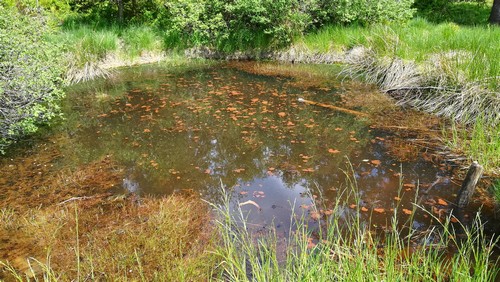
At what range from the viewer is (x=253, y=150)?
513 centimetres

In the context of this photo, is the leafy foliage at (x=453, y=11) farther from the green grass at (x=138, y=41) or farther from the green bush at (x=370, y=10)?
the green grass at (x=138, y=41)

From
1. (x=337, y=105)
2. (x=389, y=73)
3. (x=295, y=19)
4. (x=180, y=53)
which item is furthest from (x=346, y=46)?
(x=180, y=53)

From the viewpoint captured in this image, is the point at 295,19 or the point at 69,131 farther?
the point at 295,19

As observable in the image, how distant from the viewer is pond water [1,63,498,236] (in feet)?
12.5

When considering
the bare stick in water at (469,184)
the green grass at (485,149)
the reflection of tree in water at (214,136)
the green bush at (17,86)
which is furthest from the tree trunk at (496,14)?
the green bush at (17,86)

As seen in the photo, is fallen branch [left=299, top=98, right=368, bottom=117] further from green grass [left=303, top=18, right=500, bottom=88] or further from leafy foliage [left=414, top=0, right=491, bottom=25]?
leafy foliage [left=414, top=0, right=491, bottom=25]

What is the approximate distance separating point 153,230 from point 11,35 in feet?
12.0

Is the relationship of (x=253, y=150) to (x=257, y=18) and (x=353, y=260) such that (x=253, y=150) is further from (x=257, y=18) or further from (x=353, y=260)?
(x=257, y=18)

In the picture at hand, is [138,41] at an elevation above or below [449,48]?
below

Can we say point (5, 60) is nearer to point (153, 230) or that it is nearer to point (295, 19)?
point (153, 230)

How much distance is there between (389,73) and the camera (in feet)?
24.4

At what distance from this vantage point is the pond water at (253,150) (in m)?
3.82

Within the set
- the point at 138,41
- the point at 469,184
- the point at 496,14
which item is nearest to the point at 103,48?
the point at 138,41

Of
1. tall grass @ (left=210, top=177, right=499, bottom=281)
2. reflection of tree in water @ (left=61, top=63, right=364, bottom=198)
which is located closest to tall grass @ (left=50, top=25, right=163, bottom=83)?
reflection of tree in water @ (left=61, top=63, right=364, bottom=198)
